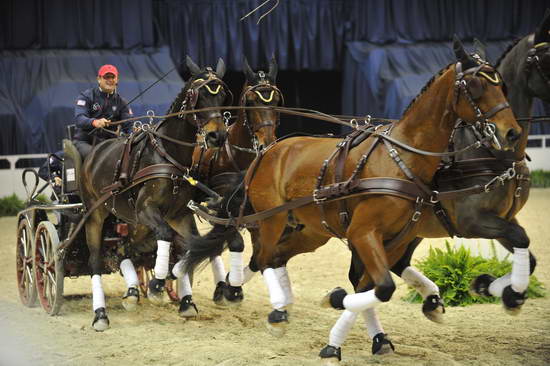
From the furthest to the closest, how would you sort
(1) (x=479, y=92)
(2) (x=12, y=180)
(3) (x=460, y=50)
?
(2) (x=12, y=180)
(3) (x=460, y=50)
(1) (x=479, y=92)

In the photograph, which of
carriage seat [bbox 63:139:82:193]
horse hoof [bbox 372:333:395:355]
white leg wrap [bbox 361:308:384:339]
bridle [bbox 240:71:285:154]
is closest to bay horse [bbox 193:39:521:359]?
white leg wrap [bbox 361:308:384:339]

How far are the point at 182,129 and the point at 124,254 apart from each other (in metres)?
1.48

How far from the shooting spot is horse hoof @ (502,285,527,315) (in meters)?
5.18

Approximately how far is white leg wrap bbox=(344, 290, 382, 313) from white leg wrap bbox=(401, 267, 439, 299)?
784 millimetres

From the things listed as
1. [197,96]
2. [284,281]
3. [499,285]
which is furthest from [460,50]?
[197,96]

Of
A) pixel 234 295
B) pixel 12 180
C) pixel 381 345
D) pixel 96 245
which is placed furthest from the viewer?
pixel 12 180

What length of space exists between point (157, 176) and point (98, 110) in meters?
1.36

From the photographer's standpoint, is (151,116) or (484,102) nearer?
(484,102)

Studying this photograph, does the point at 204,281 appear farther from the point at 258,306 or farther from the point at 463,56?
the point at 463,56

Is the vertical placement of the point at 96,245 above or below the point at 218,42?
below

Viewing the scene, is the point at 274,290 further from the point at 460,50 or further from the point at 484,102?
the point at 460,50

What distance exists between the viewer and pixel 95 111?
298 inches

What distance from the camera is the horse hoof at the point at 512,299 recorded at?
17.0ft

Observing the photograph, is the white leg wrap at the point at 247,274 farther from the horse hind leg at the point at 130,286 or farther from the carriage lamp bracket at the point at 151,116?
the carriage lamp bracket at the point at 151,116
